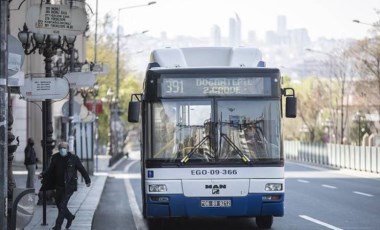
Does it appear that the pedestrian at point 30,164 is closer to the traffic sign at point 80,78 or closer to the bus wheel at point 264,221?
the traffic sign at point 80,78

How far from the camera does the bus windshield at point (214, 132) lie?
15.9 meters

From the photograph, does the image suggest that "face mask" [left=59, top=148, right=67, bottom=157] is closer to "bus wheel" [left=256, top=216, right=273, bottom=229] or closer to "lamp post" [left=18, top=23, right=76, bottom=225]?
"bus wheel" [left=256, top=216, right=273, bottom=229]

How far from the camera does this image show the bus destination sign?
635 inches

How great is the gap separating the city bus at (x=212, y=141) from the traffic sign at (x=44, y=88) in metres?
2.30

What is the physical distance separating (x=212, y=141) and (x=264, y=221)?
8.53ft

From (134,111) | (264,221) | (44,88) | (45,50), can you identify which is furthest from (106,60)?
(134,111)

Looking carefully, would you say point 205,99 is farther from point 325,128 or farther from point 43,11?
point 325,128

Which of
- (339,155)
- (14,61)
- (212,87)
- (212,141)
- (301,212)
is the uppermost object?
(14,61)

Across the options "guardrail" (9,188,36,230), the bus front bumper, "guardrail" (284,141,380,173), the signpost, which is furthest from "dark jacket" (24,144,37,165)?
"guardrail" (284,141,380,173)

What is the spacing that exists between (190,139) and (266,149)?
137 cm

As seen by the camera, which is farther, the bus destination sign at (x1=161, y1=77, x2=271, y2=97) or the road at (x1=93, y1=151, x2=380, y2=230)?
the road at (x1=93, y1=151, x2=380, y2=230)

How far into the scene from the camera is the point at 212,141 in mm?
15922

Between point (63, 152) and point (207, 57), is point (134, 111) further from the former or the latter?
point (207, 57)

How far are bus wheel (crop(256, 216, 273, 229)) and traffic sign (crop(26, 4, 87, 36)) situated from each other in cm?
510
